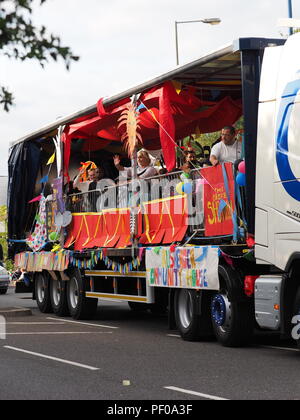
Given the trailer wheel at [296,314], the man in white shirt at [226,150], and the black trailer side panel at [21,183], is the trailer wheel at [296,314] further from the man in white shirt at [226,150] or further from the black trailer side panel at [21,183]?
the black trailer side panel at [21,183]

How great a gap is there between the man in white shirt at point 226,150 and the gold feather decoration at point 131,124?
7.96 ft

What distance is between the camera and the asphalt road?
9359 mm

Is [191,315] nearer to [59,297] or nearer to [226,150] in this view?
[226,150]

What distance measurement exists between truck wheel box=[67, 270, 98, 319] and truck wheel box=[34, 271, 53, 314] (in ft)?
5.30

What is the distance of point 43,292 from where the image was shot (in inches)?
846

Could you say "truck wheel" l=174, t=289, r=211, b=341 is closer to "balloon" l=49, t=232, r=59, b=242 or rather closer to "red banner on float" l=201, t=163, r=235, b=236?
"red banner on float" l=201, t=163, r=235, b=236

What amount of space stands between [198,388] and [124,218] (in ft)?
24.5

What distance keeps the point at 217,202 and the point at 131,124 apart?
3.31m

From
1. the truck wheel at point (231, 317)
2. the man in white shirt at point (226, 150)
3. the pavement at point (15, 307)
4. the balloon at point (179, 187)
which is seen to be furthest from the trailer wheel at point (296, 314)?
the pavement at point (15, 307)

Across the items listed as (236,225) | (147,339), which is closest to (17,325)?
(147,339)

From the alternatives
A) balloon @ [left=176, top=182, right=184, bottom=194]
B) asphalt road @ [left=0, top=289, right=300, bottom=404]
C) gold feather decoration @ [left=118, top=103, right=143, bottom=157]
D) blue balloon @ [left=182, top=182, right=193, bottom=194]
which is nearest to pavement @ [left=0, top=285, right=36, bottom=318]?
asphalt road @ [left=0, top=289, right=300, bottom=404]

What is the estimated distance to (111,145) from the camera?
2055 centimetres

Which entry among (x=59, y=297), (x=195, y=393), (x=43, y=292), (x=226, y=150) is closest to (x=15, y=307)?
(x=43, y=292)

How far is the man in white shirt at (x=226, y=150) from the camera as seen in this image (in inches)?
548
